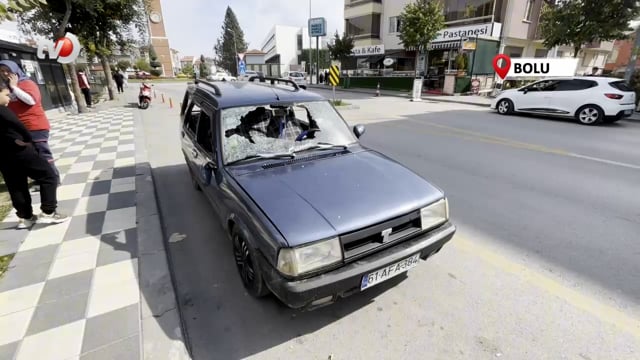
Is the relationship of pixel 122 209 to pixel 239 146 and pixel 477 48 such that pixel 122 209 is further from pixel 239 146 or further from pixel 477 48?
pixel 477 48

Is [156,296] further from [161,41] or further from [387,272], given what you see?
[161,41]

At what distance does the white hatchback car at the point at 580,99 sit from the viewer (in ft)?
33.7

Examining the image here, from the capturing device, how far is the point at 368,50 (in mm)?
33469

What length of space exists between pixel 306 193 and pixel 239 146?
1042 mm

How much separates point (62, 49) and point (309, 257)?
15905 millimetres

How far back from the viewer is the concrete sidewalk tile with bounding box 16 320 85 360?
2.09 meters

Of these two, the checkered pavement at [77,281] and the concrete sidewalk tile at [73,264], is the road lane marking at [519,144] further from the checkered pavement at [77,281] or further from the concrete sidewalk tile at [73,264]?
the concrete sidewalk tile at [73,264]

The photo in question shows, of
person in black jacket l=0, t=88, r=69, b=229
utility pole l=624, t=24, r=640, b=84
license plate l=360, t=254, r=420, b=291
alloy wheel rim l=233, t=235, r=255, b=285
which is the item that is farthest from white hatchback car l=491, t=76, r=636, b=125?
person in black jacket l=0, t=88, r=69, b=229

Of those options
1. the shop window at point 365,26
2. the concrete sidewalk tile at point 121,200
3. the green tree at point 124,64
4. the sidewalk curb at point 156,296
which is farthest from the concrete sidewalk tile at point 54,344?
the green tree at point 124,64

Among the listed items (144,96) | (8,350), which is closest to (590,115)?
(8,350)

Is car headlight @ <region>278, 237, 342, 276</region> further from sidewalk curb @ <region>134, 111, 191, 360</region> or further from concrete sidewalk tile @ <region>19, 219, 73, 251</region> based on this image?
concrete sidewalk tile @ <region>19, 219, 73, 251</region>

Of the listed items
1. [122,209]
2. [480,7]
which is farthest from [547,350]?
[480,7]

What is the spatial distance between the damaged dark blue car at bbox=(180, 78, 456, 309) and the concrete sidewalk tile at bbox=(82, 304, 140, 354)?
91 cm

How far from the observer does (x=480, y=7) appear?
79.4 feet
